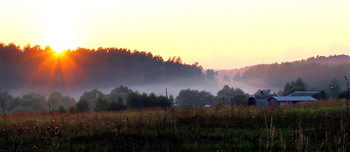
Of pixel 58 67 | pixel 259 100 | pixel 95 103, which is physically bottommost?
pixel 259 100

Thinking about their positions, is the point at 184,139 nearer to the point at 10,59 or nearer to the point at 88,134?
the point at 88,134

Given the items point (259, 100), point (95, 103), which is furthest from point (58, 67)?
point (259, 100)

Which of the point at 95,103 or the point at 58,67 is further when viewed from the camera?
the point at 58,67

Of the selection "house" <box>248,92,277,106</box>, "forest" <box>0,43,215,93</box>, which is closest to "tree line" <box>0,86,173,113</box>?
"house" <box>248,92,277,106</box>

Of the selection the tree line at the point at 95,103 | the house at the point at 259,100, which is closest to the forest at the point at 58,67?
the tree line at the point at 95,103

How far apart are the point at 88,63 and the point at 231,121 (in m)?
166

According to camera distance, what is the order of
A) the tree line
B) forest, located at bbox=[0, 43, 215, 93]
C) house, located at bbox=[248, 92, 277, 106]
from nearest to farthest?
the tree line → house, located at bbox=[248, 92, 277, 106] → forest, located at bbox=[0, 43, 215, 93]

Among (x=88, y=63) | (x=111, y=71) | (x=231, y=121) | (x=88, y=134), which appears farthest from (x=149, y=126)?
(x=111, y=71)

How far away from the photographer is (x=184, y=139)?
385 inches

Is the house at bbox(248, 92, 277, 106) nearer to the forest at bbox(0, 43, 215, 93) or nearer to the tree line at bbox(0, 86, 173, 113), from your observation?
the tree line at bbox(0, 86, 173, 113)

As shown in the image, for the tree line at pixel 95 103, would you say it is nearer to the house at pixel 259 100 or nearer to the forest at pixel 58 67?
the house at pixel 259 100

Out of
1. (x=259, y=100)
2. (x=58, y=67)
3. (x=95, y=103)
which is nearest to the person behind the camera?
(x=95, y=103)

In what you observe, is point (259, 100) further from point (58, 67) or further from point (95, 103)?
point (58, 67)

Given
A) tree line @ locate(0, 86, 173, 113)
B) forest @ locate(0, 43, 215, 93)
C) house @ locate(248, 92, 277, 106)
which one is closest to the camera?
tree line @ locate(0, 86, 173, 113)
